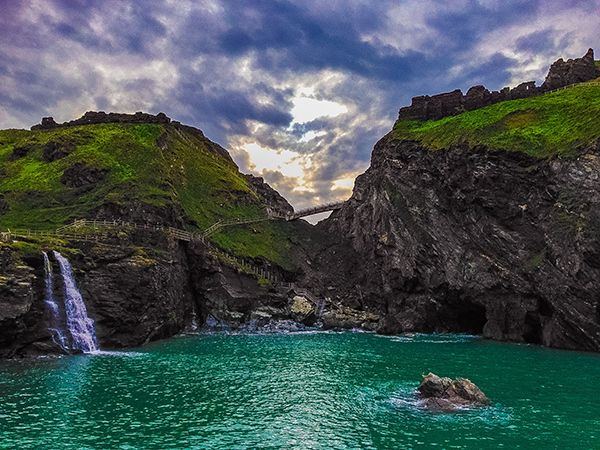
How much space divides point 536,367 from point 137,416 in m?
42.2

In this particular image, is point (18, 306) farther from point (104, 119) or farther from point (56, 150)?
point (104, 119)

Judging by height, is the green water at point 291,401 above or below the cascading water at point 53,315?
below

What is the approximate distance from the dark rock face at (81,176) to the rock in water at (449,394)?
3693 inches

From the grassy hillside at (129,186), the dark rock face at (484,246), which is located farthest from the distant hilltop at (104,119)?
the dark rock face at (484,246)

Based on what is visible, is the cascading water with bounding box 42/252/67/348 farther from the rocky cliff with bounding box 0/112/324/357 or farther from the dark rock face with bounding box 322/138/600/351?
the dark rock face with bounding box 322/138/600/351

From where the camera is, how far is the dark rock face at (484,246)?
58.5m

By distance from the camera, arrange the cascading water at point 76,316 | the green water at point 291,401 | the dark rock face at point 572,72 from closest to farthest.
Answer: the green water at point 291,401 < the cascading water at point 76,316 < the dark rock face at point 572,72

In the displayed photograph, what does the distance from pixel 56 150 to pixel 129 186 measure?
3568cm

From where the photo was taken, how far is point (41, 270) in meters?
55.9

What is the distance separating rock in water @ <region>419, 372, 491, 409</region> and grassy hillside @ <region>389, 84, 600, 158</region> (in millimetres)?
47679

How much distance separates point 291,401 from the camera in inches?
1342

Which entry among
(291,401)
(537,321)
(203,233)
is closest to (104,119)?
(203,233)

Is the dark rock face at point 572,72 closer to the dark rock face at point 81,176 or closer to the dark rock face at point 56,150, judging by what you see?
the dark rock face at point 81,176

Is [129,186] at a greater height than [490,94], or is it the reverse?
[490,94]
